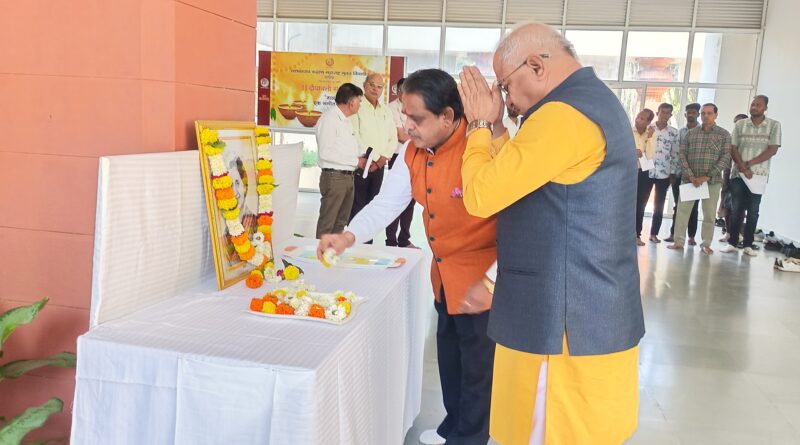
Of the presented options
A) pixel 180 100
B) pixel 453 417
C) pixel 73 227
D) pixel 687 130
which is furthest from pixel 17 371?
pixel 687 130

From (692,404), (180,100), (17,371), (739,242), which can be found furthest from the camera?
(739,242)

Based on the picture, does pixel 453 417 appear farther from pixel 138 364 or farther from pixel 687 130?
pixel 687 130

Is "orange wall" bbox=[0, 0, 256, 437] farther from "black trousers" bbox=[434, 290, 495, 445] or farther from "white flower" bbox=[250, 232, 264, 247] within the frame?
"black trousers" bbox=[434, 290, 495, 445]

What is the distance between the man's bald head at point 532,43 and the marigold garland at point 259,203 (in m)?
0.87

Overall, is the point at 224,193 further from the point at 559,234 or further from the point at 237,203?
the point at 559,234

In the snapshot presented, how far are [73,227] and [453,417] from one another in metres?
1.39

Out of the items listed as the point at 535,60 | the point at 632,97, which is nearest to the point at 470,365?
the point at 535,60

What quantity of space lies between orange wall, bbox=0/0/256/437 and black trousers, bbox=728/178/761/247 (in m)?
6.49

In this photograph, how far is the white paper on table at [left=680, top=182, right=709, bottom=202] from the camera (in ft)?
21.7

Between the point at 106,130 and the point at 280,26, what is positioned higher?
the point at 280,26

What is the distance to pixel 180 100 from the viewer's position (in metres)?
1.87

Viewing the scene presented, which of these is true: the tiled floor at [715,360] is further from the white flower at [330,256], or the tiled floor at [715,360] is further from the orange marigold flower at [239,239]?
the orange marigold flower at [239,239]

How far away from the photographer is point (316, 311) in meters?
1.60

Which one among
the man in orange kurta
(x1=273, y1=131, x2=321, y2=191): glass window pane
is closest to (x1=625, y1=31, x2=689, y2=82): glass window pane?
(x1=273, y1=131, x2=321, y2=191): glass window pane
